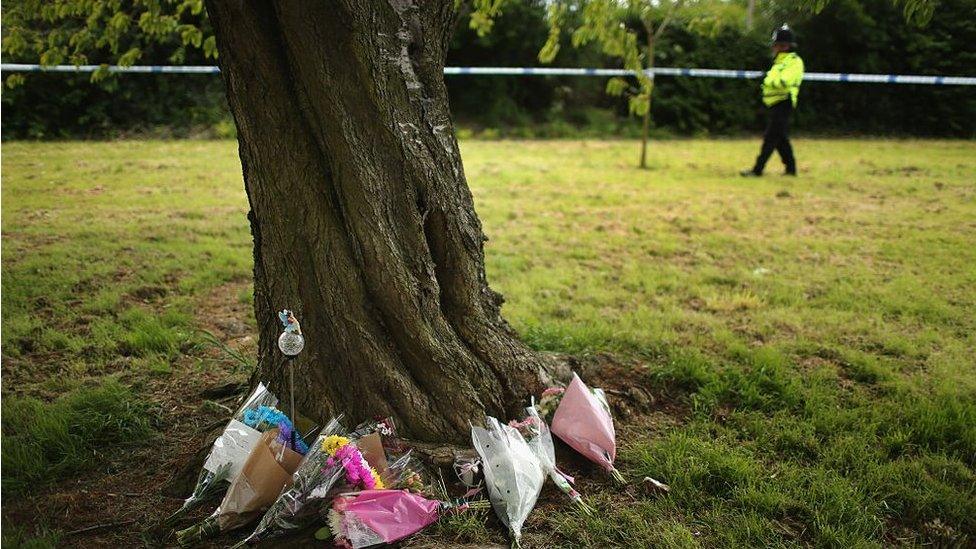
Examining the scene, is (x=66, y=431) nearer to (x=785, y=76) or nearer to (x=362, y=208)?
(x=362, y=208)

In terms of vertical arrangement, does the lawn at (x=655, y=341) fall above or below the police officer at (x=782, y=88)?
below

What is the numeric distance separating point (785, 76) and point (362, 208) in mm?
8196

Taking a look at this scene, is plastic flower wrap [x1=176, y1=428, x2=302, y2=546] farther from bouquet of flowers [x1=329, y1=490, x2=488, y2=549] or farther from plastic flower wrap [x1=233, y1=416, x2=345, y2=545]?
bouquet of flowers [x1=329, y1=490, x2=488, y2=549]

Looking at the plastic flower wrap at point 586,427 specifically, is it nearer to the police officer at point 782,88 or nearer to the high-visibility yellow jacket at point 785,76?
the police officer at point 782,88

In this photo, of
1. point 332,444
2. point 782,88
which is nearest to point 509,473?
point 332,444

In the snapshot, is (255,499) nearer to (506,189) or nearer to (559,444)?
(559,444)

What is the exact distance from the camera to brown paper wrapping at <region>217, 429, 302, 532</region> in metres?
2.26

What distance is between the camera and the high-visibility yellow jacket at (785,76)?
8852mm

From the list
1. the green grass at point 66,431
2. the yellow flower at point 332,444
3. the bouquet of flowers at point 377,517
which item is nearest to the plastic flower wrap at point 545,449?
the bouquet of flowers at point 377,517

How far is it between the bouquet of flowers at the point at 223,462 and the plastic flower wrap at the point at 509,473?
83 centimetres

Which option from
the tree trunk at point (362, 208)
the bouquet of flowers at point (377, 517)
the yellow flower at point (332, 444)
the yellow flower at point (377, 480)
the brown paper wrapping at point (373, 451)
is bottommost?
the bouquet of flowers at point (377, 517)

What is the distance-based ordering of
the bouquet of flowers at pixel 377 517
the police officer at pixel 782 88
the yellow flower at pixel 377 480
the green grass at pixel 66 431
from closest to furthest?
the bouquet of flowers at pixel 377 517 < the yellow flower at pixel 377 480 < the green grass at pixel 66 431 < the police officer at pixel 782 88

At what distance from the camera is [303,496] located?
2.22 metres

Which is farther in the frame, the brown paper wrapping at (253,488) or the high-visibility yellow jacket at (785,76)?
the high-visibility yellow jacket at (785,76)
